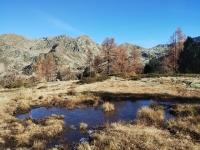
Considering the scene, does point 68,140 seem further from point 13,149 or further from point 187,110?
point 187,110

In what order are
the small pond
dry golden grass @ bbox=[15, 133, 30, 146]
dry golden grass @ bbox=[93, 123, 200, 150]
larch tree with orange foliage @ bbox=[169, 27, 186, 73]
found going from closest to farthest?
dry golden grass @ bbox=[93, 123, 200, 150], dry golden grass @ bbox=[15, 133, 30, 146], the small pond, larch tree with orange foliage @ bbox=[169, 27, 186, 73]

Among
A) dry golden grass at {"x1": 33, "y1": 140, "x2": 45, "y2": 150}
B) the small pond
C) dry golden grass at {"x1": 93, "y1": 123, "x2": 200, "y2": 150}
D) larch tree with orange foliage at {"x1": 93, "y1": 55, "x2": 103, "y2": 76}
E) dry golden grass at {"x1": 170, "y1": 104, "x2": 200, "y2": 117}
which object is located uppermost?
larch tree with orange foliage at {"x1": 93, "y1": 55, "x2": 103, "y2": 76}

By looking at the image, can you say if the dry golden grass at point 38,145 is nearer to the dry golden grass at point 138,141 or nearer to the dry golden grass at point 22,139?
the dry golden grass at point 22,139

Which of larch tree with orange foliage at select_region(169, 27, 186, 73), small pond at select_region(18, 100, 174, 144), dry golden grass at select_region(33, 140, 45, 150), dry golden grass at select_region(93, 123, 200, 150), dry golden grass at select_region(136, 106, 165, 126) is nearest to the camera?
dry golden grass at select_region(93, 123, 200, 150)

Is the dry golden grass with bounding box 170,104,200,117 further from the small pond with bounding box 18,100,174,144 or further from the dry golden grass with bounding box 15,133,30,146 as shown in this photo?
the dry golden grass with bounding box 15,133,30,146

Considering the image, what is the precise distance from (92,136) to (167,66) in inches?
2105

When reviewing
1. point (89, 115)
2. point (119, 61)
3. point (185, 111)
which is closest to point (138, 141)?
point (89, 115)

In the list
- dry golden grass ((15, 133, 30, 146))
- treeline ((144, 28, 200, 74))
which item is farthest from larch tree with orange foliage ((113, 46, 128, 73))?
dry golden grass ((15, 133, 30, 146))

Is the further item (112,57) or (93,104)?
(112,57)

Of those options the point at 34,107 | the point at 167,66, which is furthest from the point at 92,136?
the point at 167,66

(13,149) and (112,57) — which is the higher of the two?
(112,57)

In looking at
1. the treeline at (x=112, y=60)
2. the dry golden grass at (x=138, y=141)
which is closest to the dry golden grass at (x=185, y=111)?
the dry golden grass at (x=138, y=141)

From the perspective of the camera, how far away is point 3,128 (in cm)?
1516

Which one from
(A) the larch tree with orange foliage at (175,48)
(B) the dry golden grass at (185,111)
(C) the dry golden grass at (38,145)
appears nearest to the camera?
(C) the dry golden grass at (38,145)
